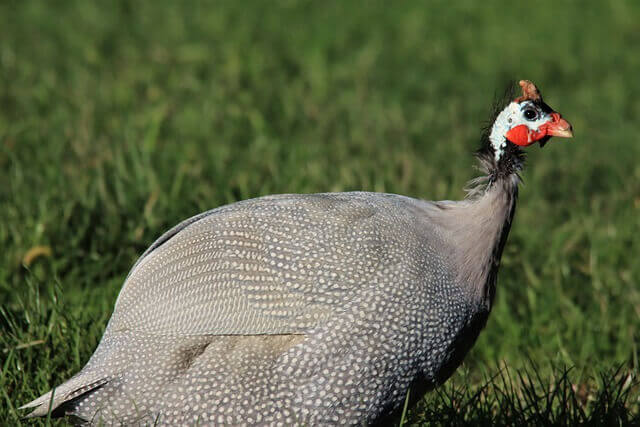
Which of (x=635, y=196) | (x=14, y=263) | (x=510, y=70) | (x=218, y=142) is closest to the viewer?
(x=14, y=263)

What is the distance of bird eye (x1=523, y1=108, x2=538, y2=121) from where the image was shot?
9.86 feet

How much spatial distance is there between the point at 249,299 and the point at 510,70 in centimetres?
492

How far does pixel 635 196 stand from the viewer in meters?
5.09

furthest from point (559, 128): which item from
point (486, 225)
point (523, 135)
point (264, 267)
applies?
point (264, 267)

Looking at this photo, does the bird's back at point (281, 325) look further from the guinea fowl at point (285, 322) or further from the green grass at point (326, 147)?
the green grass at point (326, 147)

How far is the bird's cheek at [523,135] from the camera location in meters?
3.00

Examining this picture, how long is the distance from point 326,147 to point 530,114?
2.58 meters

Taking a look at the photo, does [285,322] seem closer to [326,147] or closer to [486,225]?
[486,225]

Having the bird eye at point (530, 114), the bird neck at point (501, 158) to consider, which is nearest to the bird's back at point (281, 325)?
the bird neck at point (501, 158)

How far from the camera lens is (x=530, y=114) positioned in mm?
3008

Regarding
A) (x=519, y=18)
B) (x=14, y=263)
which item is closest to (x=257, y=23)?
(x=519, y=18)

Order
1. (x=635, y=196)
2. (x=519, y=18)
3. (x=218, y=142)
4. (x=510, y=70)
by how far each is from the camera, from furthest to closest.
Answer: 1. (x=519, y=18)
2. (x=510, y=70)
3. (x=218, y=142)
4. (x=635, y=196)

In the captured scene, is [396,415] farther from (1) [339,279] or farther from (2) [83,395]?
(2) [83,395]

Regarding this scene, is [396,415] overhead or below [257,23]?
below
